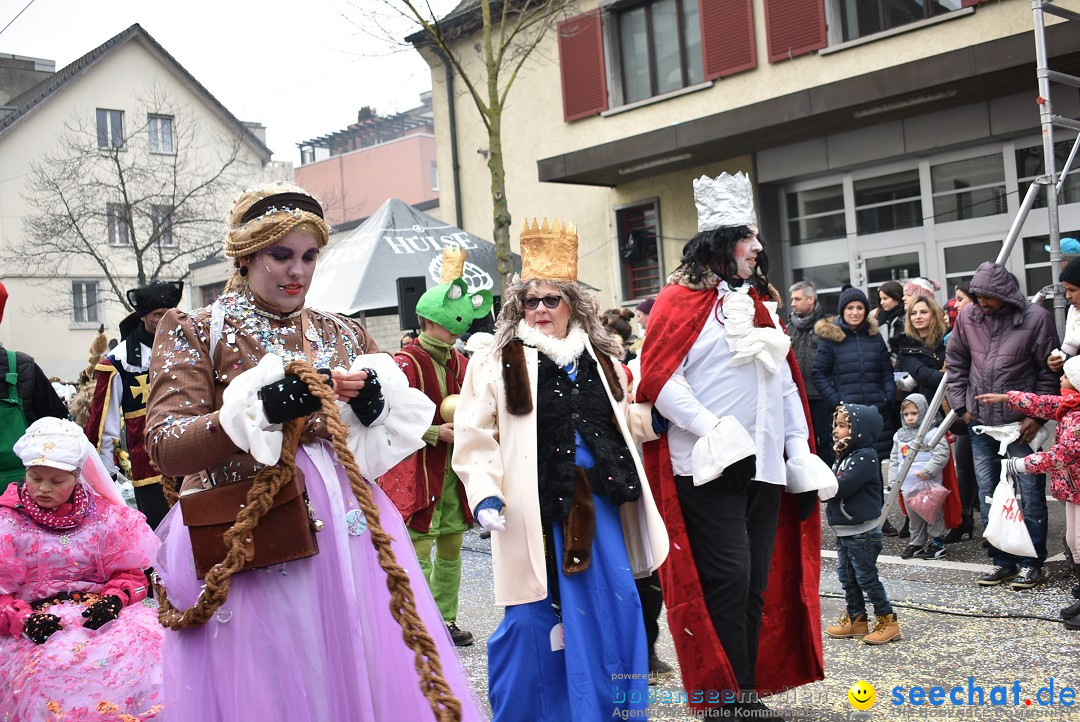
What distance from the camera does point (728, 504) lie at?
14.1 feet

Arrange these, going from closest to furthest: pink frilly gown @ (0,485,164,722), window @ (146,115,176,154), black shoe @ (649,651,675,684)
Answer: pink frilly gown @ (0,485,164,722), black shoe @ (649,651,675,684), window @ (146,115,176,154)

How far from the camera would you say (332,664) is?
9.49 feet

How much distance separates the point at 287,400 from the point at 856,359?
606cm

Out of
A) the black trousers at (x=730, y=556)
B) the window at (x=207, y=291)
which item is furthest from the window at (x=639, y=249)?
the window at (x=207, y=291)

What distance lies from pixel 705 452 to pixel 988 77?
29.2 ft

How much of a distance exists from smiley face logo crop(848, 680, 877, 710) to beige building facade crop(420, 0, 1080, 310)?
831cm

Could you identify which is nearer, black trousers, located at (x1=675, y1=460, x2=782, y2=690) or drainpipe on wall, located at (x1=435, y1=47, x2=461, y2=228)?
black trousers, located at (x1=675, y1=460, x2=782, y2=690)

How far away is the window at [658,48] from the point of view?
49.9 feet

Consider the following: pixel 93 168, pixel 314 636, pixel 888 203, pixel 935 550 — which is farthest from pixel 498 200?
pixel 93 168

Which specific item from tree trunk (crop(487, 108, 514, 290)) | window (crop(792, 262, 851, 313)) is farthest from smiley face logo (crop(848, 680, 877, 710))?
window (crop(792, 262, 851, 313))

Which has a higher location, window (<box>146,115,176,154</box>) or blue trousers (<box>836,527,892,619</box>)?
window (<box>146,115,176,154</box>)

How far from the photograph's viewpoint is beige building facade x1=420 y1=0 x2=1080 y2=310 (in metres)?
12.0

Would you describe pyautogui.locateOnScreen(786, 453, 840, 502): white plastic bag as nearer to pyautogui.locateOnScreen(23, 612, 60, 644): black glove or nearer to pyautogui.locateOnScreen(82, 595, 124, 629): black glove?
pyautogui.locateOnScreen(82, 595, 124, 629): black glove

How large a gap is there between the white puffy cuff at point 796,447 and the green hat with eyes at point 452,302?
2.36 m
